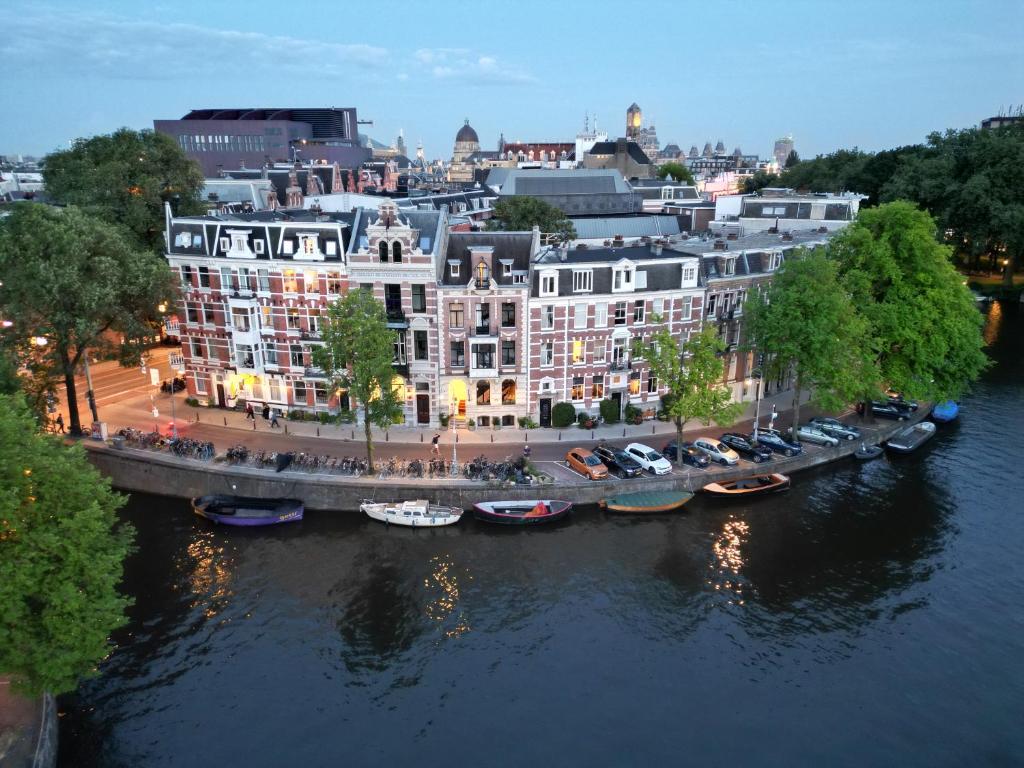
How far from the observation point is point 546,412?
63.2m

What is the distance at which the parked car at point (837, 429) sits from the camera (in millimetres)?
62406

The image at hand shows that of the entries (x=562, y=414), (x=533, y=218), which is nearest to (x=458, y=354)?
(x=562, y=414)

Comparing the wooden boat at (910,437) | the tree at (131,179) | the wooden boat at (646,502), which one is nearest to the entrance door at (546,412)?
the wooden boat at (646,502)

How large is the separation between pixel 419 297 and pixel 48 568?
1440 inches

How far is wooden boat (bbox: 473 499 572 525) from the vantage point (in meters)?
50.1

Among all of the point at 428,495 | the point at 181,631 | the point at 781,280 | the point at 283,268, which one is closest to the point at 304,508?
the point at 428,495

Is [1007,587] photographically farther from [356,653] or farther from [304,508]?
[304,508]

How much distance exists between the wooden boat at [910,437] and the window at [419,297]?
44390 mm

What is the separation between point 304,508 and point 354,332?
14113mm

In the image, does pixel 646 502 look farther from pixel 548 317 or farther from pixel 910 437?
pixel 910 437

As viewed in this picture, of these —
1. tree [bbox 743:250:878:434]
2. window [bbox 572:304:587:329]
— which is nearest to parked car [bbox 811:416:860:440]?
tree [bbox 743:250:878:434]

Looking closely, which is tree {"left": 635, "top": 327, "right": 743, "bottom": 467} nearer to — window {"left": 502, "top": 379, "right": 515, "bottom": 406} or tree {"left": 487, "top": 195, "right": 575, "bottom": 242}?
window {"left": 502, "top": 379, "right": 515, "bottom": 406}

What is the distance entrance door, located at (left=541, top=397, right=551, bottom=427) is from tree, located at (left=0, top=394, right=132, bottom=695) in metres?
38.5

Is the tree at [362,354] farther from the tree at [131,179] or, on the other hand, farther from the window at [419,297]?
the tree at [131,179]
